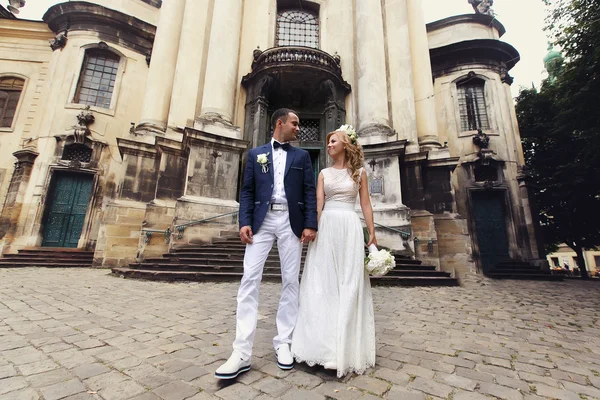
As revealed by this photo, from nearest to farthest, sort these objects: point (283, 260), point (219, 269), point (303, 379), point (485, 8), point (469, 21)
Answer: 1. point (303, 379)
2. point (283, 260)
3. point (219, 269)
4. point (469, 21)
5. point (485, 8)

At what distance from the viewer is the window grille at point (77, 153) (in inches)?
511

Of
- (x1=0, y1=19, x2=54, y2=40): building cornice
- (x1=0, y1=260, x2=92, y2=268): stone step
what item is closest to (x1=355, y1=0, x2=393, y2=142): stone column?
(x1=0, y1=260, x2=92, y2=268): stone step

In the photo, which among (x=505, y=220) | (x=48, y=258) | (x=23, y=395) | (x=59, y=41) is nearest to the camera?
(x=23, y=395)

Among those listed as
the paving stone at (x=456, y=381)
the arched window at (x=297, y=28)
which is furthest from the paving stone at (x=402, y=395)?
the arched window at (x=297, y=28)

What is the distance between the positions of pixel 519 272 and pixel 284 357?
A: 14.6m

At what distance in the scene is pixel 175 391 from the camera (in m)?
1.93

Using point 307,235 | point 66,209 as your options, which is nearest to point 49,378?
point 307,235

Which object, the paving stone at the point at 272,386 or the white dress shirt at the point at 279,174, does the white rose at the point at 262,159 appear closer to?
the white dress shirt at the point at 279,174

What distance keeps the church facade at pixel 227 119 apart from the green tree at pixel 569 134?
2.07m

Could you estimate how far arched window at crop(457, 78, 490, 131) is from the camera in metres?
15.6

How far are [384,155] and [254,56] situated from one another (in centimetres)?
726

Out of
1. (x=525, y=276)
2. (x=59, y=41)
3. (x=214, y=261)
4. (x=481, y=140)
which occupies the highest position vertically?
(x=59, y=41)

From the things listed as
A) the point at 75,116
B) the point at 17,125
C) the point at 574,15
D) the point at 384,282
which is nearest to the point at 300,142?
the point at 384,282

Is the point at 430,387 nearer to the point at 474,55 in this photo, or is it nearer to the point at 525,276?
the point at 525,276
